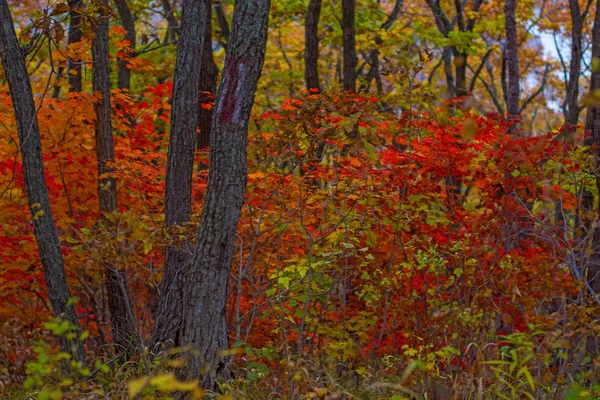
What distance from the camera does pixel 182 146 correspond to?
280 inches

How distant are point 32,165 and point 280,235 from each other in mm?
2456

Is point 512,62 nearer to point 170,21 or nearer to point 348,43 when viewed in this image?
point 348,43

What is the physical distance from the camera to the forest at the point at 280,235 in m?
5.37

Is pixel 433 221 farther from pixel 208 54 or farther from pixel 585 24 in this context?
pixel 585 24

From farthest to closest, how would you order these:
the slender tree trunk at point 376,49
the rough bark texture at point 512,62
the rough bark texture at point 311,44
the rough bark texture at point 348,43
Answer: the slender tree trunk at point 376,49, the rough bark texture at point 311,44, the rough bark texture at point 512,62, the rough bark texture at point 348,43

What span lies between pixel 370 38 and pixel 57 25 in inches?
431

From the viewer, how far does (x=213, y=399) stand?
5.08m

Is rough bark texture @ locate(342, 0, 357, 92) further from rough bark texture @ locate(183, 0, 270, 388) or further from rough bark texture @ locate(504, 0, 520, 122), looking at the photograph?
rough bark texture @ locate(183, 0, 270, 388)

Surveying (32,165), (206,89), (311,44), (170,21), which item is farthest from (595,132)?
(170,21)

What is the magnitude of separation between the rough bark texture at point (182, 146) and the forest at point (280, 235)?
2 centimetres

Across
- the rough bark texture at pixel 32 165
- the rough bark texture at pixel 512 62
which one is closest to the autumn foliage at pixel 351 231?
the rough bark texture at pixel 32 165

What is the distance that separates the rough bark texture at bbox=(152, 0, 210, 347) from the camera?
6.88m

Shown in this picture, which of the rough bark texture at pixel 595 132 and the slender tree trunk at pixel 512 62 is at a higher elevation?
the slender tree trunk at pixel 512 62

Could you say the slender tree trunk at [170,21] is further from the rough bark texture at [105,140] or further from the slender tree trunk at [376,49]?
the slender tree trunk at [376,49]
